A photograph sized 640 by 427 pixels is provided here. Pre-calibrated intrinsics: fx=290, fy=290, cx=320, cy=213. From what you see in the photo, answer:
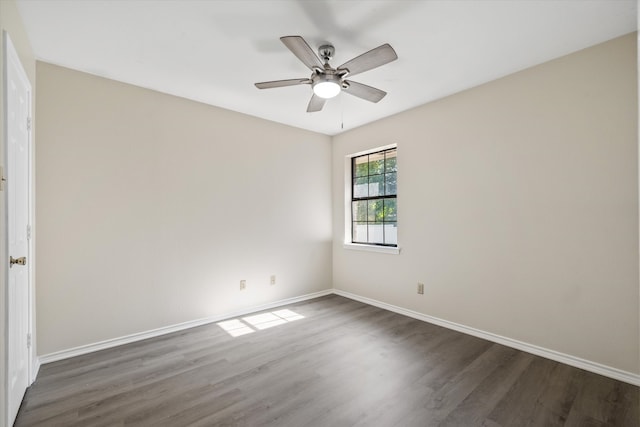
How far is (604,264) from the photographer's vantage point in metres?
2.23

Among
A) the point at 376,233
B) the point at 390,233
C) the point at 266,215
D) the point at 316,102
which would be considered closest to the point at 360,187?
the point at 376,233

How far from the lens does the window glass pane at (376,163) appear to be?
410cm

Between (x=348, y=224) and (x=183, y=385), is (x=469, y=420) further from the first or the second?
(x=348, y=224)

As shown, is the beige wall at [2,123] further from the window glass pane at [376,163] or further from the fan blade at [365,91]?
the window glass pane at [376,163]

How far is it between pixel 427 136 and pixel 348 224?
1737 millimetres

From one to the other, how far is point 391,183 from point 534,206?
1.69m

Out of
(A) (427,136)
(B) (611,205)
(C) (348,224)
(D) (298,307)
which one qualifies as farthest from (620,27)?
(D) (298,307)

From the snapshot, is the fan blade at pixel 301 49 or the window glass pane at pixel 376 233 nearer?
the fan blade at pixel 301 49

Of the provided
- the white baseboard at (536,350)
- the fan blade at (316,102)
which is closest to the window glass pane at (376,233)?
the white baseboard at (536,350)

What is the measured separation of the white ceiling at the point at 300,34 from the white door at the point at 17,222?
533 mm

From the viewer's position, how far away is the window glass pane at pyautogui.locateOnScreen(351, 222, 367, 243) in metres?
4.34

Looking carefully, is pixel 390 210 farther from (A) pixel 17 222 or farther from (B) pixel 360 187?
(A) pixel 17 222

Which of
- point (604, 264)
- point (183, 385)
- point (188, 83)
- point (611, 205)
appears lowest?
point (183, 385)

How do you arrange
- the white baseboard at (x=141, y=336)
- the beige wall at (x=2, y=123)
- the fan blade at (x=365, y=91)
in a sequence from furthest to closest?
the white baseboard at (x=141, y=336) → the fan blade at (x=365, y=91) → the beige wall at (x=2, y=123)
